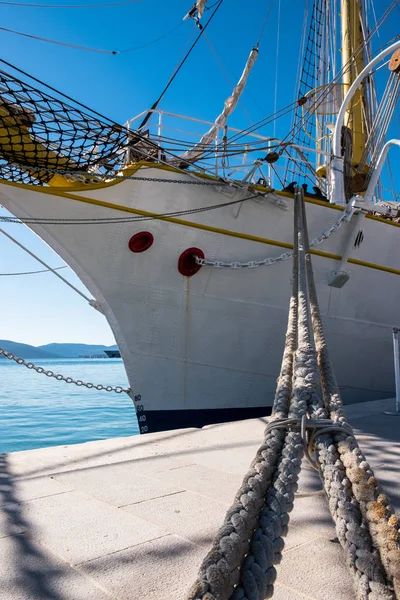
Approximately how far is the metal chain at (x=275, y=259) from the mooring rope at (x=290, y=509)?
4.37 metres

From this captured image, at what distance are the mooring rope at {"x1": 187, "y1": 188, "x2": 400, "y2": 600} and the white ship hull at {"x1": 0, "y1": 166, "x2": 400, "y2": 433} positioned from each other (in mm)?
4399

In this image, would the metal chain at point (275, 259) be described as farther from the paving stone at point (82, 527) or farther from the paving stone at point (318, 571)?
the paving stone at point (318, 571)

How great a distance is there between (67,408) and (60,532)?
14503 mm

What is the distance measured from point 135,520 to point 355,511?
112 cm

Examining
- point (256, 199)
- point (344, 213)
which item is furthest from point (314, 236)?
point (256, 199)

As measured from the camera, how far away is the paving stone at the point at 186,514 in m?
2.16

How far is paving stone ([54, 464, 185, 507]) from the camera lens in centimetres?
265

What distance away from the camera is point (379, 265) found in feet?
25.7

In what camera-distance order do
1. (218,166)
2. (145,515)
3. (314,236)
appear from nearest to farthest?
(145,515) → (218,166) → (314,236)

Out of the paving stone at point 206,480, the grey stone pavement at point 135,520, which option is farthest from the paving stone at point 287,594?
the paving stone at point 206,480

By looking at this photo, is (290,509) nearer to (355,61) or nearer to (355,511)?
(355,511)

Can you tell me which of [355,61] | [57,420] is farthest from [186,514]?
[57,420]

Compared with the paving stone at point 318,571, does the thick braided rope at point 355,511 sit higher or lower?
higher

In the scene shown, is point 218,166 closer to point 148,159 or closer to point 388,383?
point 148,159
